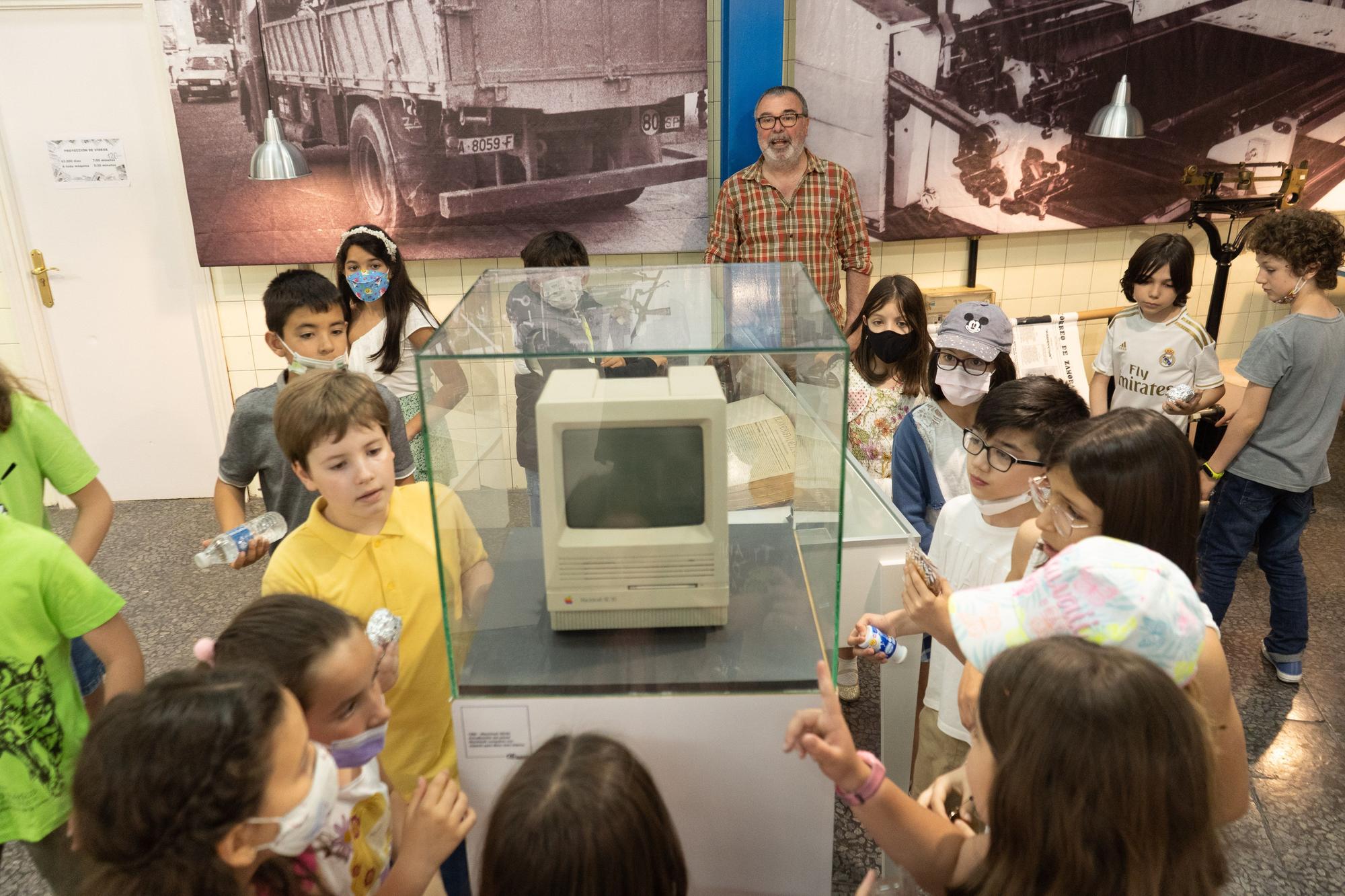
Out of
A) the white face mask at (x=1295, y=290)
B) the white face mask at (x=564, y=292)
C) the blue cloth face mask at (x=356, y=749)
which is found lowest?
the blue cloth face mask at (x=356, y=749)

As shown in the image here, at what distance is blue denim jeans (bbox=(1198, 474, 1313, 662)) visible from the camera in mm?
3037

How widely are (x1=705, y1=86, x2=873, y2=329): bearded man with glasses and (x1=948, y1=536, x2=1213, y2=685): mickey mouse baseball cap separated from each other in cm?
288

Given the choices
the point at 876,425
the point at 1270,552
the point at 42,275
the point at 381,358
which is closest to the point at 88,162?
the point at 42,275

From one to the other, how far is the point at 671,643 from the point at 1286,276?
265 cm

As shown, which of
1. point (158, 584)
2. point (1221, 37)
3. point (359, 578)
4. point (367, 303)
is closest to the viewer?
point (359, 578)

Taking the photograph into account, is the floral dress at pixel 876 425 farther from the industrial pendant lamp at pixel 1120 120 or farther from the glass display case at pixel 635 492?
the industrial pendant lamp at pixel 1120 120

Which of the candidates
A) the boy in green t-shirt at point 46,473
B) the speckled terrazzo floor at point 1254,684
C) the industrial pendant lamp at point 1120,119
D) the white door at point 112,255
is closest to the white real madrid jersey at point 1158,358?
the speckled terrazzo floor at point 1254,684

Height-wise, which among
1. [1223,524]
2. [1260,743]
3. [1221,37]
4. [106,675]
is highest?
[1221,37]

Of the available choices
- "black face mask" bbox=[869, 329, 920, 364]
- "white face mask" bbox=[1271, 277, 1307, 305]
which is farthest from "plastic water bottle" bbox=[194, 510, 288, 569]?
"white face mask" bbox=[1271, 277, 1307, 305]

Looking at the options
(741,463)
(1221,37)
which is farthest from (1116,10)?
(741,463)

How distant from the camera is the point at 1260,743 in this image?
9.18 ft

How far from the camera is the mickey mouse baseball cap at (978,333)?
2.29 metres

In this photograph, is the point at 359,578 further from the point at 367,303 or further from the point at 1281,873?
the point at 1281,873

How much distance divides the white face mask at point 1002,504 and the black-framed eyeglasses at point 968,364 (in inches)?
18.8
